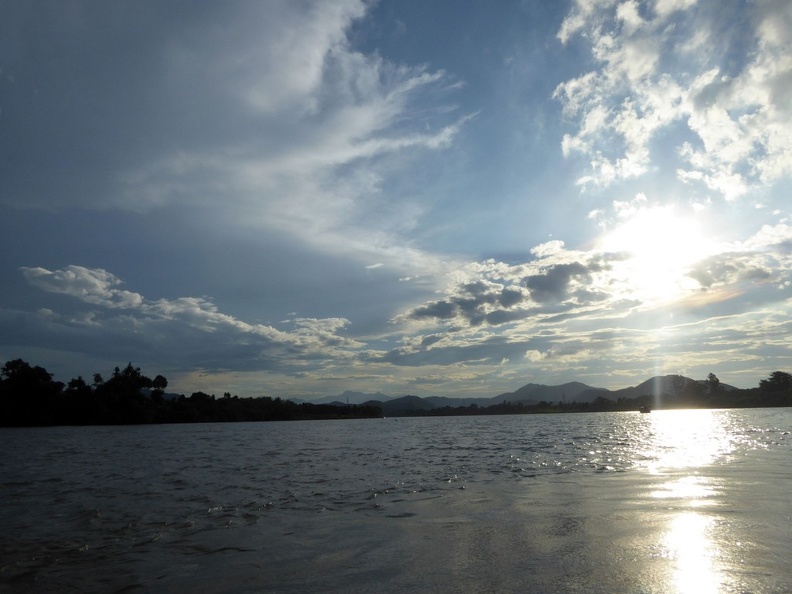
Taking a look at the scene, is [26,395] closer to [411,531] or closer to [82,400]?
[82,400]

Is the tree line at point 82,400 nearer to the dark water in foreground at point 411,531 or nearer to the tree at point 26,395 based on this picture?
the tree at point 26,395

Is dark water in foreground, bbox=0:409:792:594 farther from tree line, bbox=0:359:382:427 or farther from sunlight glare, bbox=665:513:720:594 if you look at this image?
tree line, bbox=0:359:382:427

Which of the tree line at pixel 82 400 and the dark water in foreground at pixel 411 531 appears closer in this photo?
the dark water in foreground at pixel 411 531

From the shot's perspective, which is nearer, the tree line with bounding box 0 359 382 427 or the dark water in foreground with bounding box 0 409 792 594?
the dark water in foreground with bounding box 0 409 792 594

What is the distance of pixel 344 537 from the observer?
1229 cm

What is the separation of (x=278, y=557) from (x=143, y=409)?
17892 centimetres

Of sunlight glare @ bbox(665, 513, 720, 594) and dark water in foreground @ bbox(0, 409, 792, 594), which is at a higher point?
sunlight glare @ bbox(665, 513, 720, 594)

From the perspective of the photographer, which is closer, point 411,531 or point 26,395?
point 411,531

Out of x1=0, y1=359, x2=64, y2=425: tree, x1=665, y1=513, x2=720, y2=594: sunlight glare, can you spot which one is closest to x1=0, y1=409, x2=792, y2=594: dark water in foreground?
x1=665, y1=513, x2=720, y2=594: sunlight glare

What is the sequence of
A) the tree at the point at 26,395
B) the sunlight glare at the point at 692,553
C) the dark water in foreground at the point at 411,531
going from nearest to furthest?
the sunlight glare at the point at 692,553 < the dark water in foreground at the point at 411,531 < the tree at the point at 26,395

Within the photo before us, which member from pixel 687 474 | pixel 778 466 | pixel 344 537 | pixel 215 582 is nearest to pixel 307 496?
pixel 344 537

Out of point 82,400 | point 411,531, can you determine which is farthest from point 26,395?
point 411,531

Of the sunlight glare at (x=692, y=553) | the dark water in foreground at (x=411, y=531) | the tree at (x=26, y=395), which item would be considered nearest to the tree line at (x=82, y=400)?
the tree at (x=26, y=395)

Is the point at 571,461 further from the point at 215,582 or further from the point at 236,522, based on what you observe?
the point at 215,582
